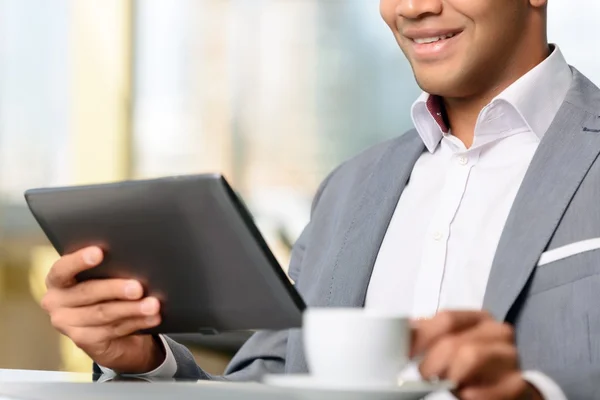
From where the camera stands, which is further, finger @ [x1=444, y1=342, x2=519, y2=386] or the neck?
the neck

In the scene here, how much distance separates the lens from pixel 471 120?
162 centimetres

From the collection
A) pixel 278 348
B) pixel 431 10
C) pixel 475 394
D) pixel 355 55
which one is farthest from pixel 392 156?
pixel 355 55

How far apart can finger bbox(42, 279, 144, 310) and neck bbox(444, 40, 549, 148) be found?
2.34 ft

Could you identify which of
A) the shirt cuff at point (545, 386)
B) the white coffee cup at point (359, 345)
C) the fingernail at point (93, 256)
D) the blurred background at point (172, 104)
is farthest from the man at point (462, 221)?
the blurred background at point (172, 104)

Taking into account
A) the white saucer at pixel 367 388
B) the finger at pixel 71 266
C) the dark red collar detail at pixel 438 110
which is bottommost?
the white saucer at pixel 367 388

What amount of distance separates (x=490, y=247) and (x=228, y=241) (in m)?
0.55

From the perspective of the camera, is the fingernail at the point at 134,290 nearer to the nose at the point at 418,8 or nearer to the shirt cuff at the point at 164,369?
the shirt cuff at the point at 164,369

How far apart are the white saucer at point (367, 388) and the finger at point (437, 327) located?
0.06 metres

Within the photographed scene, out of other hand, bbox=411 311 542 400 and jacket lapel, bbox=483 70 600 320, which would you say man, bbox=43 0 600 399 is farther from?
other hand, bbox=411 311 542 400

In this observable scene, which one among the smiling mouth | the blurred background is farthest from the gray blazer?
the blurred background

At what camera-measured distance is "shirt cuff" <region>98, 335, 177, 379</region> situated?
1.35 metres

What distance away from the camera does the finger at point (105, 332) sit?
4.01 ft

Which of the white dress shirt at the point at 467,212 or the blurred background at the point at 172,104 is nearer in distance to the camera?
the white dress shirt at the point at 467,212

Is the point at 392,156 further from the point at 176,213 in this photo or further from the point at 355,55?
the point at 355,55
